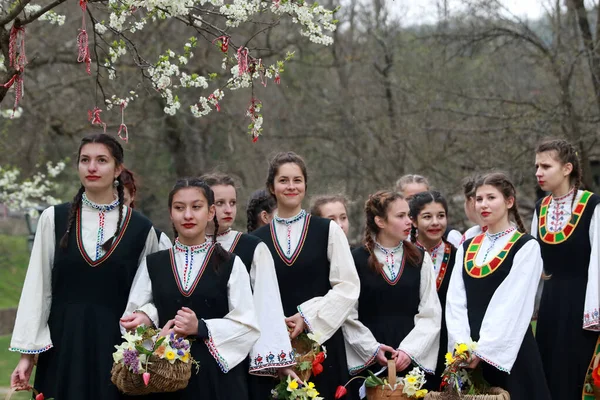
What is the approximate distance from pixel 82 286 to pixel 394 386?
63.1 inches

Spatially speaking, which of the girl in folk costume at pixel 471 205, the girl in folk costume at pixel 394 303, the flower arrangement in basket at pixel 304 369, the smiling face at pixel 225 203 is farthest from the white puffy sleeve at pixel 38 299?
the girl in folk costume at pixel 471 205

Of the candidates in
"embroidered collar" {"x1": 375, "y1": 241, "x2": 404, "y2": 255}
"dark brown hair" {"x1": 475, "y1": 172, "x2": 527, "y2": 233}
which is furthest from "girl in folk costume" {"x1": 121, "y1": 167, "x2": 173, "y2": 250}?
"dark brown hair" {"x1": 475, "y1": 172, "x2": 527, "y2": 233}

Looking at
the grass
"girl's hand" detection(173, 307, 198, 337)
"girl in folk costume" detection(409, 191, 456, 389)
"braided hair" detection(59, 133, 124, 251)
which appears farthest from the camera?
the grass

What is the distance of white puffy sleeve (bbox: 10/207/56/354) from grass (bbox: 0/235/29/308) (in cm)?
1206

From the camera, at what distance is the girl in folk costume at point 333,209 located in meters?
5.57

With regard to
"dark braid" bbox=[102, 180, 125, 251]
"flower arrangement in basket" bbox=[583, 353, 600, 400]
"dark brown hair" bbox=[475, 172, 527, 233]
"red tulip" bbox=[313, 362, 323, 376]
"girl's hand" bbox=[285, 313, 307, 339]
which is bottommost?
"flower arrangement in basket" bbox=[583, 353, 600, 400]

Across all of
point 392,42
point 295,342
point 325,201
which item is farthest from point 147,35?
point 295,342

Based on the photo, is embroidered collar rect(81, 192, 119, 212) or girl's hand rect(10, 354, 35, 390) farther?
embroidered collar rect(81, 192, 119, 212)

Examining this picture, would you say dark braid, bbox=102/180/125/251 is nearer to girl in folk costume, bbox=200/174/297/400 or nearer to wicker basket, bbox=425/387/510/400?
girl in folk costume, bbox=200/174/297/400

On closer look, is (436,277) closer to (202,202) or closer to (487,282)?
(487,282)

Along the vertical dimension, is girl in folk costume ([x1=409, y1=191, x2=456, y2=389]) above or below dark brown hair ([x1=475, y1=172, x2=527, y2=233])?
below

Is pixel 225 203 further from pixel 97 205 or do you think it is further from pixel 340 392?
pixel 340 392

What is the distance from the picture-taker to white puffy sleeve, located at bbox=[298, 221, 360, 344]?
189 inches

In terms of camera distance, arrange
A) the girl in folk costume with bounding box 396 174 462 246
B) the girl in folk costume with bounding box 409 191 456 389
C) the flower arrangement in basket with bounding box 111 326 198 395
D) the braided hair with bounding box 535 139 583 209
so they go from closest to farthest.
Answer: the flower arrangement in basket with bounding box 111 326 198 395 → the braided hair with bounding box 535 139 583 209 → the girl in folk costume with bounding box 409 191 456 389 → the girl in folk costume with bounding box 396 174 462 246
